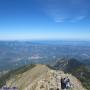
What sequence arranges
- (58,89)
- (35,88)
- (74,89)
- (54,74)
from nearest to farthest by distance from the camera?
(58,89)
(74,89)
(35,88)
(54,74)

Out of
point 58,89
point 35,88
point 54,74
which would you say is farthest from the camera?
point 54,74

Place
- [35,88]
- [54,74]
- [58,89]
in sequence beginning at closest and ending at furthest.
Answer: [58,89]
[35,88]
[54,74]

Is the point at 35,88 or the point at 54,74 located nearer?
the point at 35,88

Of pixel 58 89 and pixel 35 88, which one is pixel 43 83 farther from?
pixel 58 89

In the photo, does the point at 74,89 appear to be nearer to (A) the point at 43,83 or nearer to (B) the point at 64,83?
(B) the point at 64,83

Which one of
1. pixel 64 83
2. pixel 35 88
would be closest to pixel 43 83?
pixel 35 88

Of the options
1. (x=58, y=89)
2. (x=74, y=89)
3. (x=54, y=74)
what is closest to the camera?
(x=58, y=89)

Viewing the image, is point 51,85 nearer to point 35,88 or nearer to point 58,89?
point 58,89

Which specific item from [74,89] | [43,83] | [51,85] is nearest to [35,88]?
[43,83]

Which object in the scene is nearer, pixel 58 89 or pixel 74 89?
pixel 58 89
